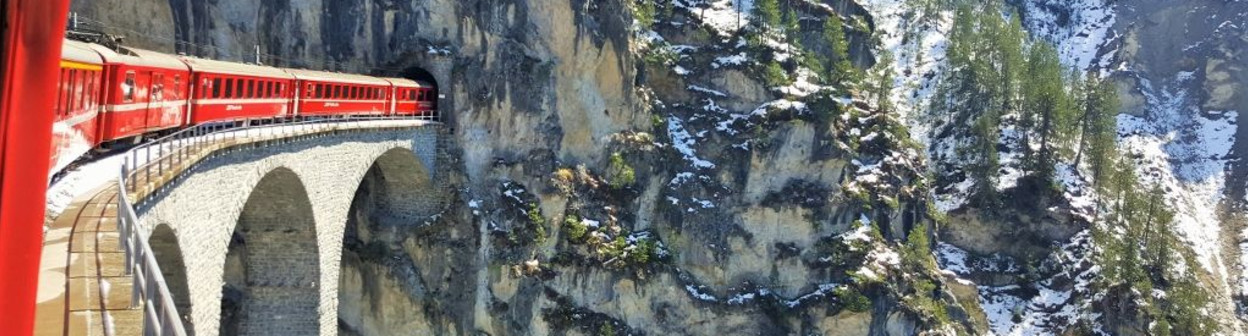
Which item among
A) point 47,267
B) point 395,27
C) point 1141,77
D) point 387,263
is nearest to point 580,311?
point 387,263

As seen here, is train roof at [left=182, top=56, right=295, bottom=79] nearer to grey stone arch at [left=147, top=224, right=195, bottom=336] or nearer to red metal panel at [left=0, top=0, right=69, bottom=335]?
grey stone arch at [left=147, top=224, right=195, bottom=336]

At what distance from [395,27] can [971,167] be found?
40085 millimetres

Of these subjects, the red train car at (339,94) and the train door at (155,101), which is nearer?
the train door at (155,101)

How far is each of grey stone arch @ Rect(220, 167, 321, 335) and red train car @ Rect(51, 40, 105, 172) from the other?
937cm

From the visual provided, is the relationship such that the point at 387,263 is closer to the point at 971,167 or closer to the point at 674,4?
the point at 674,4

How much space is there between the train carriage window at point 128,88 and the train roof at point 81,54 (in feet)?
3.12

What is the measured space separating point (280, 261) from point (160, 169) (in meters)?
10.7

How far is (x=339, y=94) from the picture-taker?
26000 mm

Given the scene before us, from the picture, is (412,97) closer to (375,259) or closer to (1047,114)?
(375,259)

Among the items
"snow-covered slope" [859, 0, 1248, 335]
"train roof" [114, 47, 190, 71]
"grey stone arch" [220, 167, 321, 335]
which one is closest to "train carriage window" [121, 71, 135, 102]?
"train roof" [114, 47, 190, 71]

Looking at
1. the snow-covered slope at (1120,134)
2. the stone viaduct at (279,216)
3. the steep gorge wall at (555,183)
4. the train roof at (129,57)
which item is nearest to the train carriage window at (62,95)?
the train roof at (129,57)

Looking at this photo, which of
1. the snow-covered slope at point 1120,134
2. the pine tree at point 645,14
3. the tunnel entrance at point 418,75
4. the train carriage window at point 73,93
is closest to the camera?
the train carriage window at point 73,93

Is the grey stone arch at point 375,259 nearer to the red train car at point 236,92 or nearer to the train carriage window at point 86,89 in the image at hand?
the red train car at point 236,92

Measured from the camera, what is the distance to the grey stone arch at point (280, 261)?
2305cm
